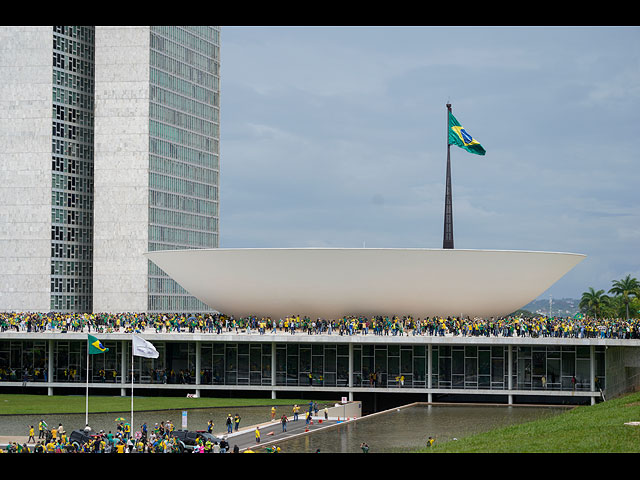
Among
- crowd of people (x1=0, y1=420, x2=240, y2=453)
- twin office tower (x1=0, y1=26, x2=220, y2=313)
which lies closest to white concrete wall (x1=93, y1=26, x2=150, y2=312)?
twin office tower (x1=0, y1=26, x2=220, y2=313)

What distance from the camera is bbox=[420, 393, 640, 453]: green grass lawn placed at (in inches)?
803

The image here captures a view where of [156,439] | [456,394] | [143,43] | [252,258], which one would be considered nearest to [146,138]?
[143,43]

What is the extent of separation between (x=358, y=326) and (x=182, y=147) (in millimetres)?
50796

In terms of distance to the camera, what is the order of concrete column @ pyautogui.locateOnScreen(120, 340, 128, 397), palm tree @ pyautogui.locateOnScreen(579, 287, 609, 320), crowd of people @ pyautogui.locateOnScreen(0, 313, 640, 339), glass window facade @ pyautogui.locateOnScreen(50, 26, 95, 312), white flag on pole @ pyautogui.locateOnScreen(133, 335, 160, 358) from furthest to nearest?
palm tree @ pyautogui.locateOnScreen(579, 287, 609, 320) → glass window facade @ pyautogui.locateOnScreen(50, 26, 95, 312) → concrete column @ pyautogui.locateOnScreen(120, 340, 128, 397) → crowd of people @ pyautogui.locateOnScreen(0, 313, 640, 339) → white flag on pole @ pyautogui.locateOnScreen(133, 335, 160, 358)

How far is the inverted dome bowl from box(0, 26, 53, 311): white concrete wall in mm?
38250

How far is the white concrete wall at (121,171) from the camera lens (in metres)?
84.9

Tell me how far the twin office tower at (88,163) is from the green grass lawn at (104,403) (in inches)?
1667

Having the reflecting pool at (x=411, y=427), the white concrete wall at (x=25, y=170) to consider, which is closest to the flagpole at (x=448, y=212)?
the reflecting pool at (x=411, y=427)

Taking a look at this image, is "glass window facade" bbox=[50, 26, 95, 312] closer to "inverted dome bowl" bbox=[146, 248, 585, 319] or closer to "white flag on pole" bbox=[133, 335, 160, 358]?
"inverted dome bowl" bbox=[146, 248, 585, 319]

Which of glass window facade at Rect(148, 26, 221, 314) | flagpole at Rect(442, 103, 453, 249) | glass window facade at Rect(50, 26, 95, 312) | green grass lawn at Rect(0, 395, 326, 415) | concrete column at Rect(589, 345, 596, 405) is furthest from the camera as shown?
glass window facade at Rect(148, 26, 221, 314)

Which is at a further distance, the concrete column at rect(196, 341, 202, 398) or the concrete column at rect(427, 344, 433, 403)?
the concrete column at rect(196, 341, 202, 398)

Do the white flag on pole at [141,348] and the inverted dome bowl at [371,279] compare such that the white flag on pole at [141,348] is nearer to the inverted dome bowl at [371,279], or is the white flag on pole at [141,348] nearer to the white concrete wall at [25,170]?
the inverted dome bowl at [371,279]
